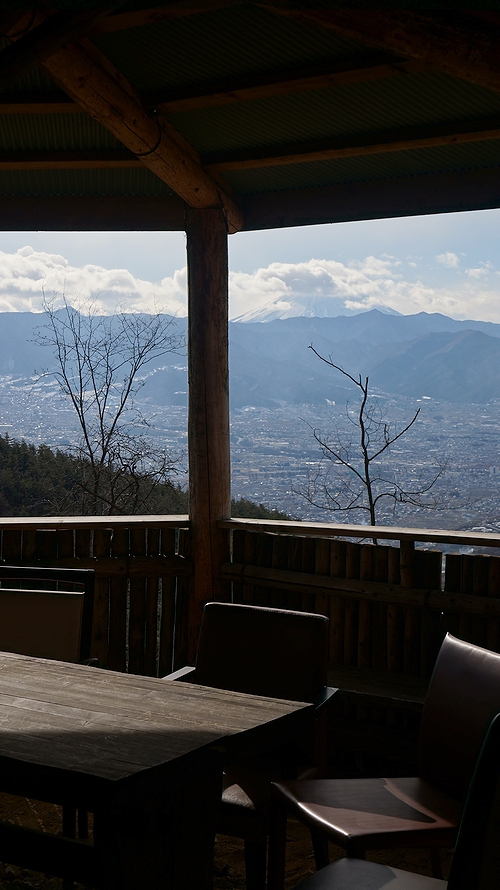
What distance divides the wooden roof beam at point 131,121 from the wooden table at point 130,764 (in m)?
2.28

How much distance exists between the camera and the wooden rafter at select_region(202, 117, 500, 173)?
3.46 metres

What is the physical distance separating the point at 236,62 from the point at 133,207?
57.2 inches

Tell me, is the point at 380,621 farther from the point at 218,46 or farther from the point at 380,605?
the point at 218,46

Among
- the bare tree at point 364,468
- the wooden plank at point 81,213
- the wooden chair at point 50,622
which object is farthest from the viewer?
the bare tree at point 364,468

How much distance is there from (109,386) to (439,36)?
678cm

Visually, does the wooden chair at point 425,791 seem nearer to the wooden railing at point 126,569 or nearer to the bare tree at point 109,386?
the wooden railing at point 126,569

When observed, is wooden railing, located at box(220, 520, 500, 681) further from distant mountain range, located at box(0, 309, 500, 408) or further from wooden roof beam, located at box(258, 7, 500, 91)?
distant mountain range, located at box(0, 309, 500, 408)

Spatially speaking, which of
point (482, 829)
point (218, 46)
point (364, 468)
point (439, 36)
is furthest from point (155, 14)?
point (364, 468)

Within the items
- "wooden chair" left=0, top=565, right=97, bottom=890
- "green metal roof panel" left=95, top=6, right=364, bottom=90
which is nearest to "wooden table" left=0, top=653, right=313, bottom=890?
"wooden chair" left=0, top=565, right=97, bottom=890

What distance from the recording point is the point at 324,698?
7.27ft

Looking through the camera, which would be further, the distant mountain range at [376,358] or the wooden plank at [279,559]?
the distant mountain range at [376,358]

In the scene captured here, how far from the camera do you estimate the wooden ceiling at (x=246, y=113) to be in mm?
2324

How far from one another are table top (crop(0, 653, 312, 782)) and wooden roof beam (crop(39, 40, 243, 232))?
2218 millimetres

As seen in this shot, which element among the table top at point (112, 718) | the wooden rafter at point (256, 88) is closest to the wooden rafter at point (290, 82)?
the wooden rafter at point (256, 88)
